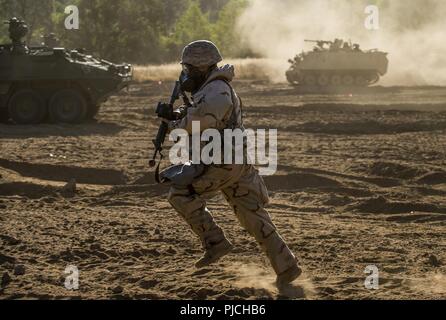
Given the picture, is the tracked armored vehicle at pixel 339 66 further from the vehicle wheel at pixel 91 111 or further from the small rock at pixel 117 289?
the small rock at pixel 117 289

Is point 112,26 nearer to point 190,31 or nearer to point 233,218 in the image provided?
point 190,31

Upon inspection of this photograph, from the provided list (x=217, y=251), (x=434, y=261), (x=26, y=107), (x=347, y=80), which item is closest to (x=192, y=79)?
(x=217, y=251)

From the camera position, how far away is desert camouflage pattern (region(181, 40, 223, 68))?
5.86 m

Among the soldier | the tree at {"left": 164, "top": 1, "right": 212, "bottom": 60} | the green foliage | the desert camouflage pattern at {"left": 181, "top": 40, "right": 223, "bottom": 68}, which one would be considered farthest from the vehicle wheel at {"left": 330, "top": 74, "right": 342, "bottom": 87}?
the tree at {"left": 164, "top": 1, "right": 212, "bottom": 60}

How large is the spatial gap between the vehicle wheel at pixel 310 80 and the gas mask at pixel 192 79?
90.9ft

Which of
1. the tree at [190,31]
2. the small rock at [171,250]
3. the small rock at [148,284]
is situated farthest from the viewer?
the tree at [190,31]

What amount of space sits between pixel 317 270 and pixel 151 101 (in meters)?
19.4

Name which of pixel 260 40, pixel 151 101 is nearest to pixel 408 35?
pixel 260 40

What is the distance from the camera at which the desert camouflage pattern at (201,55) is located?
586 centimetres

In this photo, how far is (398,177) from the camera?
37.8 ft

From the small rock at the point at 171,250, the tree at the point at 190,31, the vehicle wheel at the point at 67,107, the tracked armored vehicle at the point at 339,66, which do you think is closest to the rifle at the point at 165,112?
the small rock at the point at 171,250

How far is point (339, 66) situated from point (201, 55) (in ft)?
89.6

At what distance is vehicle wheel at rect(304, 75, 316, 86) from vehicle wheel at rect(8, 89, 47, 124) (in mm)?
16473

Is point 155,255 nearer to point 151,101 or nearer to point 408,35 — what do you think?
point 151,101
